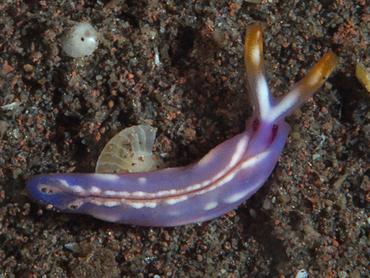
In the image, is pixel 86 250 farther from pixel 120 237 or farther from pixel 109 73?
pixel 109 73

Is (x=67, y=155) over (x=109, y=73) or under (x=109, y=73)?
under

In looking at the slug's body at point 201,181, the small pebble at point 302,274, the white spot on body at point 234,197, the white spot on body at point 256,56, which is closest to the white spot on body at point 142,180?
the slug's body at point 201,181

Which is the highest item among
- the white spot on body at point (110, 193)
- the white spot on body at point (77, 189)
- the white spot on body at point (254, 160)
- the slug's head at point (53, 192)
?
the white spot on body at point (254, 160)

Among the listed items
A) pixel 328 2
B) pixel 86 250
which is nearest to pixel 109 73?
pixel 86 250

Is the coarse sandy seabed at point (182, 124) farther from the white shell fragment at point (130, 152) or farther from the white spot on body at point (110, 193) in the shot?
the white spot on body at point (110, 193)

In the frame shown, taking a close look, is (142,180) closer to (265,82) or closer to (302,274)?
(265,82)

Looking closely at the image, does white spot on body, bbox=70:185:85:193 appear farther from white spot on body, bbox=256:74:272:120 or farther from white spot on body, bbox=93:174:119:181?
white spot on body, bbox=256:74:272:120
